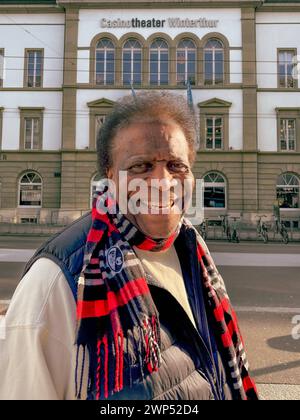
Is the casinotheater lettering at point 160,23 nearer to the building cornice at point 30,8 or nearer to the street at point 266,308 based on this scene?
the building cornice at point 30,8

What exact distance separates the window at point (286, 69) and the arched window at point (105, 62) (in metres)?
12.5

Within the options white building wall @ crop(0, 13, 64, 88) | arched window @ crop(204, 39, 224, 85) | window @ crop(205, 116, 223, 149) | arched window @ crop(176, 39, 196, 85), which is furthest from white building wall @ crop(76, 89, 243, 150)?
white building wall @ crop(0, 13, 64, 88)

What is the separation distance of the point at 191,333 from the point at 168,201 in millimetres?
505

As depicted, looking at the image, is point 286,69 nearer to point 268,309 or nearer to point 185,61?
point 185,61

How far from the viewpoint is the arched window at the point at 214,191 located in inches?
1027

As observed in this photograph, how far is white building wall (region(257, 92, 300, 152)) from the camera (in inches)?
1035

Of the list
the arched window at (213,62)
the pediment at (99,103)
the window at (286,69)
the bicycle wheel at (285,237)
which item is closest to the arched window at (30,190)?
the pediment at (99,103)

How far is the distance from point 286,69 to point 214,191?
1069cm

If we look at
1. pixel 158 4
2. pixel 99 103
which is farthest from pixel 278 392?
pixel 158 4

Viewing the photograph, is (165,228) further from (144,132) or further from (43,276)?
(43,276)

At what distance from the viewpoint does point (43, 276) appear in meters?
1.15

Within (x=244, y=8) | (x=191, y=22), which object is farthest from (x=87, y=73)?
(x=244, y=8)

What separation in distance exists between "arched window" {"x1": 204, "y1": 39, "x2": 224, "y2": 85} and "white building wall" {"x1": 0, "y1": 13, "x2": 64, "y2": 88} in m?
10.9

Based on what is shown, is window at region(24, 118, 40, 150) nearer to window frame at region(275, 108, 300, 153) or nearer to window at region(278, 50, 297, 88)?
window frame at region(275, 108, 300, 153)
